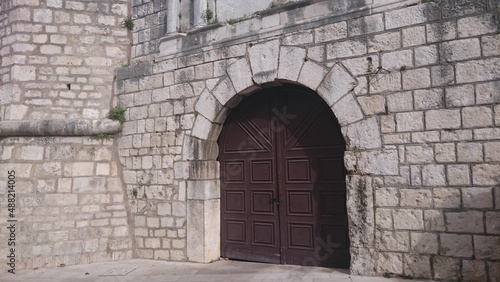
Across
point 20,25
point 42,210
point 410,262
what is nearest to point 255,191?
point 410,262

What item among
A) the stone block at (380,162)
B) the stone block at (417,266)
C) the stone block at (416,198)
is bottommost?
the stone block at (417,266)

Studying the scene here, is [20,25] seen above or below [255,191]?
above

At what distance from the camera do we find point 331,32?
447 cm

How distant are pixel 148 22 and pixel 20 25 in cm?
179

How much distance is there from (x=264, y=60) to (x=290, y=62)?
0.35 meters

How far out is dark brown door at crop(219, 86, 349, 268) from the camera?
15.3ft

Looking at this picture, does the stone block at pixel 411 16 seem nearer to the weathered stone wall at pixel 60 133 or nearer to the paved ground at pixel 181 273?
the paved ground at pixel 181 273

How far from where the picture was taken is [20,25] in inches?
229

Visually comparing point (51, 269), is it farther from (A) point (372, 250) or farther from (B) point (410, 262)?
(B) point (410, 262)

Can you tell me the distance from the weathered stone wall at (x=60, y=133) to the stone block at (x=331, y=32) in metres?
3.25

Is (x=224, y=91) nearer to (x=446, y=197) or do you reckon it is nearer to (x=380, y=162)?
(x=380, y=162)

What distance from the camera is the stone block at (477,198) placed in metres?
3.62

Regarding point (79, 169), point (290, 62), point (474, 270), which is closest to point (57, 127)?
point (79, 169)

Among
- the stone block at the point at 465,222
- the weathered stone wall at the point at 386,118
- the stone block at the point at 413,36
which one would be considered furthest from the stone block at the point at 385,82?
the stone block at the point at 465,222
